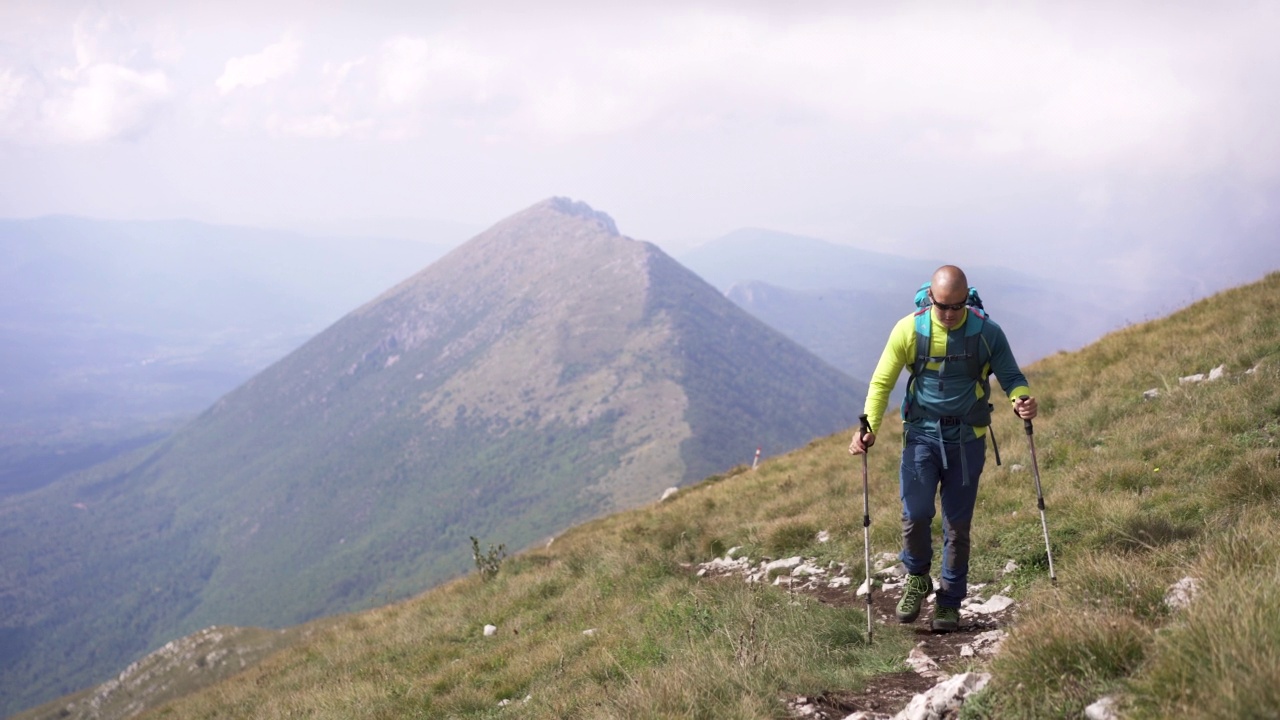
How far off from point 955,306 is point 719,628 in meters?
3.69

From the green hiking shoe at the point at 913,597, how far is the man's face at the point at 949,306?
2.51 metres

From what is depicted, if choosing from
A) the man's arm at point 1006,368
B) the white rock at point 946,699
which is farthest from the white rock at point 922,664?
the man's arm at point 1006,368

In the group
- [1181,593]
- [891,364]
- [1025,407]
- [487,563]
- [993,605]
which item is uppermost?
[891,364]

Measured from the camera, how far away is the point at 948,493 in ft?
21.9

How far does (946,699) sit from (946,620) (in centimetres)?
238

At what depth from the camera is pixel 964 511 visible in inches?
263

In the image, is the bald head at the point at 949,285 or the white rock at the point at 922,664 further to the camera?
the bald head at the point at 949,285

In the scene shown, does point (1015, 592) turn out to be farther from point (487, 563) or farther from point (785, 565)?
point (487, 563)

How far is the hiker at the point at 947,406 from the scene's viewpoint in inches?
256

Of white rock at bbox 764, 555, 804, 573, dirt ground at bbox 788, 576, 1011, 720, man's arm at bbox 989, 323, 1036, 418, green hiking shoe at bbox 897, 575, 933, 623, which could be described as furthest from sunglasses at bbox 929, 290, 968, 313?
white rock at bbox 764, 555, 804, 573

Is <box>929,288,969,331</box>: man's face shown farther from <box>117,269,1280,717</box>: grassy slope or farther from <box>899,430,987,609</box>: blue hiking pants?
<box>117,269,1280,717</box>: grassy slope

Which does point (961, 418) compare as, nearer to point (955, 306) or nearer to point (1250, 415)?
point (955, 306)

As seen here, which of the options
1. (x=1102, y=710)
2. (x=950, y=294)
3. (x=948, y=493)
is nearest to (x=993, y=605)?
(x=948, y=493)

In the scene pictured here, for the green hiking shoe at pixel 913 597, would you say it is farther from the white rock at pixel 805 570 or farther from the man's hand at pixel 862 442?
the white rock at pixel 805 570
